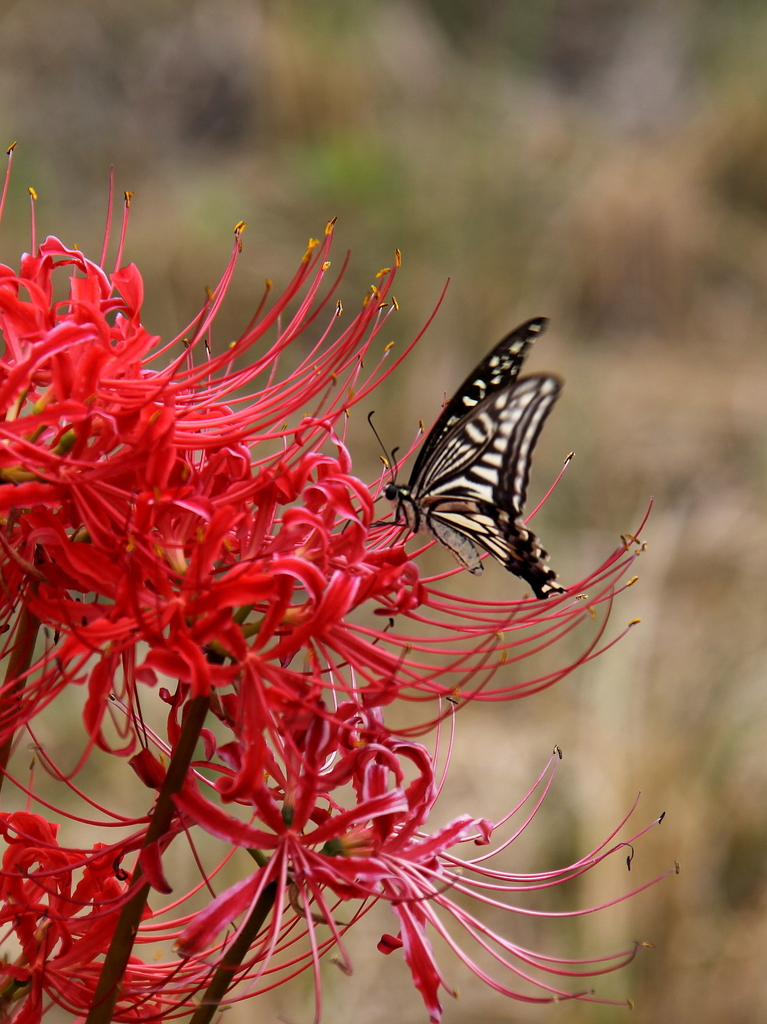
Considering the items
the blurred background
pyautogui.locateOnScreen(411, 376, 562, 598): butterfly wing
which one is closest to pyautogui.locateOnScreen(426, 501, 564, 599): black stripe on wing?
pyautogui.locateOnScreen(411, 376, 562, 598): butterfly wing

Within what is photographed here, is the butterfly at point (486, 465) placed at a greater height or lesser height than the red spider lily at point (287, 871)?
greater

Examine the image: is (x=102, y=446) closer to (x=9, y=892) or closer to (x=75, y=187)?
(x=9, y=892)

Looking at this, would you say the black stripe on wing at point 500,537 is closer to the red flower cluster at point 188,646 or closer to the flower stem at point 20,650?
the red flower cluster at point 188,646

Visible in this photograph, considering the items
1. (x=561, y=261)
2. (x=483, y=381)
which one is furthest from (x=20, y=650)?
(x=561, y=261)

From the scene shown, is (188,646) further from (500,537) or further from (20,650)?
(500,537)

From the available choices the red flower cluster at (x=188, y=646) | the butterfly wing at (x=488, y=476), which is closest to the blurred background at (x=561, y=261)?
the butterfly wing at (x=488, y=476)

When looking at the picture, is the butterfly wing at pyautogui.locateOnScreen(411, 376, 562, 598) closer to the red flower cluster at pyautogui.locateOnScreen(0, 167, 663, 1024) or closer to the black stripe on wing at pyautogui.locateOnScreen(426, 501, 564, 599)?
the black stripe on wing at pyautogui.locateOnScreen(426, 501, 564, 599)
